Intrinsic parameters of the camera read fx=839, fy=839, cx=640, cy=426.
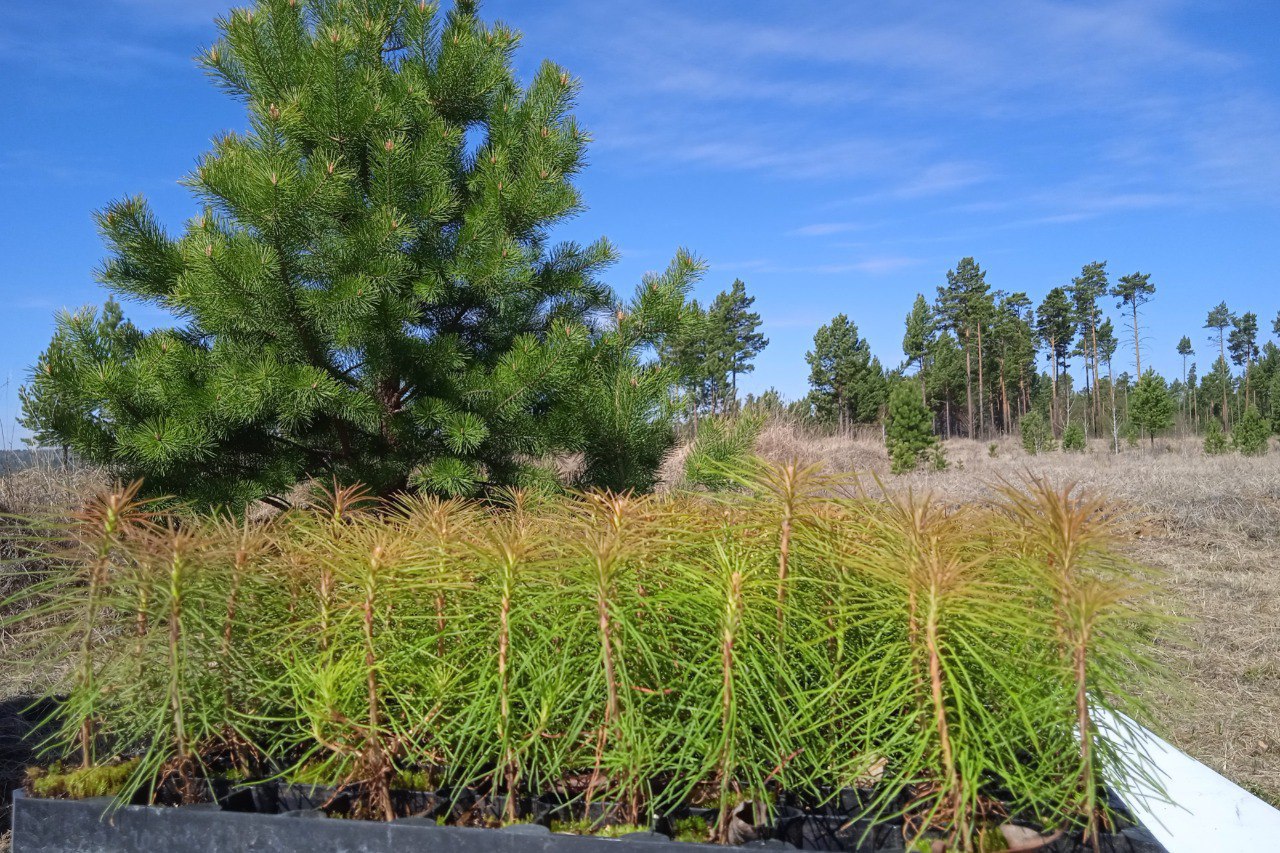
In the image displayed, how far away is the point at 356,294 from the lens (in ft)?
12.1

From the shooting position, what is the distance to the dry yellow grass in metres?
3.03

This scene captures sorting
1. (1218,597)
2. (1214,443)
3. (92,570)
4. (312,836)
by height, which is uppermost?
(1214,443)

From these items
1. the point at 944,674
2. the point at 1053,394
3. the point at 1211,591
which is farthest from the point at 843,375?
the point at 944,674

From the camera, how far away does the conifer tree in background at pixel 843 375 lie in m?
34.7

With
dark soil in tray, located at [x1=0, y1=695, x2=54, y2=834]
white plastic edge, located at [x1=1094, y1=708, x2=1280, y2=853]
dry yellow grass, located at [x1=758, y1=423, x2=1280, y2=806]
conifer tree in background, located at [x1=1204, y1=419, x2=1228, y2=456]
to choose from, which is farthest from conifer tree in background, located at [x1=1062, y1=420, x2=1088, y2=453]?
dark soil in tray, located at [x1=0, y1=695, x2=54, y2=834]

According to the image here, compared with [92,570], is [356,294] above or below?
above

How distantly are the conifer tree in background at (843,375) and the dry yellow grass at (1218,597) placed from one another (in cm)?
2384

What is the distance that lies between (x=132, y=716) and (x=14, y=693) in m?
3.07

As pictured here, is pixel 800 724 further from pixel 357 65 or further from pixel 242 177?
pixel 357 65

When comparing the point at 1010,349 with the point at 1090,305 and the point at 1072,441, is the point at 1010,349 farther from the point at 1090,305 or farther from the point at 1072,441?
the point at 1072,441

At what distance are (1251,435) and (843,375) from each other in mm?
16135

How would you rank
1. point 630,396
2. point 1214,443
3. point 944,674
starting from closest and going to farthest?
point 944,674, point 630,396, point 1214,443

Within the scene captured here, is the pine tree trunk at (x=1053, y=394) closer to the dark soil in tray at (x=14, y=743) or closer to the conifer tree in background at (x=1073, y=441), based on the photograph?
the conifer tree in background at (x=1073, y=441)

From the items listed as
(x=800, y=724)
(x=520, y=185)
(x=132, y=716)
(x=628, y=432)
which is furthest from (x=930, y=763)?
(x=520, y=185)
